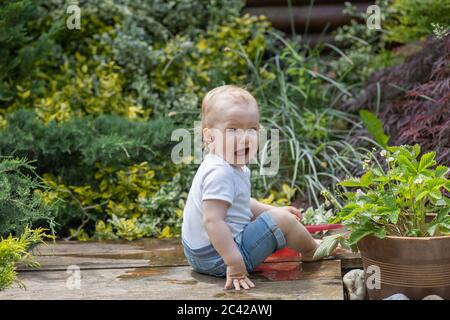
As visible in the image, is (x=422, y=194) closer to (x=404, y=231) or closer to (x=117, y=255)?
(x=404, y=231)

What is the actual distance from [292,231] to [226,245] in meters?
0.37

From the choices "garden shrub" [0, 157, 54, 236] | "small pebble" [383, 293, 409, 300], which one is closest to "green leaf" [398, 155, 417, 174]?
"small pebble" [383, 293, 409, 300]

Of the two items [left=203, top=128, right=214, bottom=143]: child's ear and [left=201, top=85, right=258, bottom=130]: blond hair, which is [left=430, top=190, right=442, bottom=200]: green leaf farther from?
[left=203, top=128, right=214, bottom=143]: child's ear

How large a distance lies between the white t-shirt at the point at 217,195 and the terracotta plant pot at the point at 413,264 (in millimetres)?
604

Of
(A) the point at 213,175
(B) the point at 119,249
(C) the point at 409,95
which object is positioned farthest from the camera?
(C) the point at 409,95

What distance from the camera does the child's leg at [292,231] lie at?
3260 mm

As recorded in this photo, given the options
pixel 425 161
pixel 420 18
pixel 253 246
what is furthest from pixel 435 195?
pixel 420 18

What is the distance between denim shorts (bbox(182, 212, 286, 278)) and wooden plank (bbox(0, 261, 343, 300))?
67 millimetres

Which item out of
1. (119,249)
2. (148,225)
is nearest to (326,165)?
(148,225)

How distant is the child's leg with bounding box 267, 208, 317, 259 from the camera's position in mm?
3260
